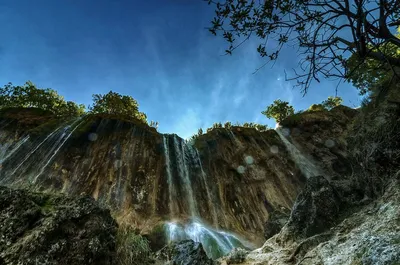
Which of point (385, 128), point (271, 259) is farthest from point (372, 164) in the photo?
point (271, 259)

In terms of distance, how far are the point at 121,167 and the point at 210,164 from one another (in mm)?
7204

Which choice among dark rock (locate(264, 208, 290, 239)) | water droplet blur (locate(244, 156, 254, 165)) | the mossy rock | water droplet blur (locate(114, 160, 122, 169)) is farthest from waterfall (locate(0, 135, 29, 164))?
dark rock (locate(264, 208, 290, 239))

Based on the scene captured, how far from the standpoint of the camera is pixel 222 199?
2109 cm

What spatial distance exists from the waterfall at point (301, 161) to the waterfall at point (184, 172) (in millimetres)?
10011

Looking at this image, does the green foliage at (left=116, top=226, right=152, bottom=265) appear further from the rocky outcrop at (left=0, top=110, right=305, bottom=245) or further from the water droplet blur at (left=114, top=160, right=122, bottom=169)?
the water droplet blur at (left=114, top=160, right=122, bottom=169)

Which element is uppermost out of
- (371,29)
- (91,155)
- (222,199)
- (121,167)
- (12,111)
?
(12,111)

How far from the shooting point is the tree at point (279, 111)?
36.7 m

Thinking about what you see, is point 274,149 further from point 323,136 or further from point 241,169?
point 323,136

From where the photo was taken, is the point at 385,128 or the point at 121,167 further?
the point at 121,167

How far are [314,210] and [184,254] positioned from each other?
4534 mm

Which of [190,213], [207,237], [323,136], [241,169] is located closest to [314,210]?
[207,237]

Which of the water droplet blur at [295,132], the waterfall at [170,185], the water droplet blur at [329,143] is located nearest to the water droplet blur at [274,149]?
the water droplet blur at [295,132]

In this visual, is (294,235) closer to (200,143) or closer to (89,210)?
(89,210)

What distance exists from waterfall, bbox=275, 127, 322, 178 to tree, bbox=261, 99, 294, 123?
32.4 ft
